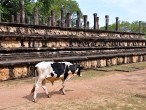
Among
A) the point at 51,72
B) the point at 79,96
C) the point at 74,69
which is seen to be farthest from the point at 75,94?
the point at 51,72

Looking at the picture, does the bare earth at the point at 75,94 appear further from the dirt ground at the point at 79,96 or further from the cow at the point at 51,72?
the cow at the point at 51,72

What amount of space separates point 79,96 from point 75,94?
278 mm

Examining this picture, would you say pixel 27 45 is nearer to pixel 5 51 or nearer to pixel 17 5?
pixel 5 51

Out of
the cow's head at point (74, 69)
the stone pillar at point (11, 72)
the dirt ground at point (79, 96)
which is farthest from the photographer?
the stone pillar at point (11, 72)

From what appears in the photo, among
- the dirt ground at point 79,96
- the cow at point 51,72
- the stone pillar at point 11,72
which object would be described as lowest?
the dirt ground at point 79,96

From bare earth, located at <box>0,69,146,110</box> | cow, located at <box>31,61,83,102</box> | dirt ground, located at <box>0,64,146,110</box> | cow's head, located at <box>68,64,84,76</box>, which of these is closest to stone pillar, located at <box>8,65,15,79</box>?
dirt ground, located at <box>0,64,146,110</box>

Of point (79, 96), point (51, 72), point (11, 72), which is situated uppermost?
point (51, 72)

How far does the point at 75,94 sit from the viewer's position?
727 cm

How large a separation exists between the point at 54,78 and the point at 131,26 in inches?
3436

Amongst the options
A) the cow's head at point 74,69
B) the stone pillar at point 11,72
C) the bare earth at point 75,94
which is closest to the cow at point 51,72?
the cow's head at point 74,69

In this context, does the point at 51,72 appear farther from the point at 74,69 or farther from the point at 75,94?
the point at 75,94

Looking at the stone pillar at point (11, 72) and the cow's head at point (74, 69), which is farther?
the stone pillar at point (11, 72)

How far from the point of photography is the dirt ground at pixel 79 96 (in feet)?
19.4

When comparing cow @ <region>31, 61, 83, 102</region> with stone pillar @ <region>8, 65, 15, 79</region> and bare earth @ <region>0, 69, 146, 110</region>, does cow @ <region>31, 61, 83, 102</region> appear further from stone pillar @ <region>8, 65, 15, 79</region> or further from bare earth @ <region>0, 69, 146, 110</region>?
stone pillar @ <region>8, 65, 15, 79</region>
